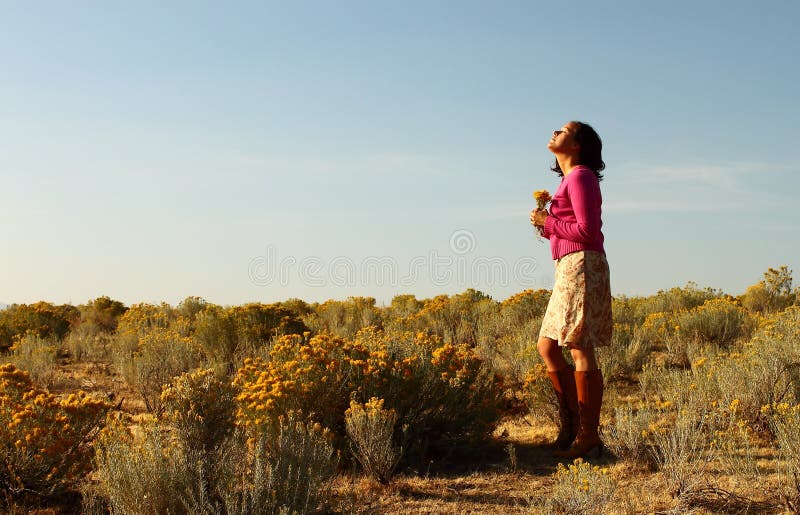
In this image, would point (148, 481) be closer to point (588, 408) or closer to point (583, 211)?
point (588, 408)

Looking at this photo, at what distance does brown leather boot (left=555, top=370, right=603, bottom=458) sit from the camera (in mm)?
4801

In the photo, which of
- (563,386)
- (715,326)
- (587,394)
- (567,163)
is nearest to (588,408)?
(587,394)

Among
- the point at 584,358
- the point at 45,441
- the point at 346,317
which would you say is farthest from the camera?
the point at 346,317

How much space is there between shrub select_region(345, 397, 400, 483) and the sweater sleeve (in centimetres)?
173

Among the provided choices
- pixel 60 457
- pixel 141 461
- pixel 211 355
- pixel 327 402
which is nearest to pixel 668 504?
pixel 327 402

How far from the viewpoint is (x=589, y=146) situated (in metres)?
5.04

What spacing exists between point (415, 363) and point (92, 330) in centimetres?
1106

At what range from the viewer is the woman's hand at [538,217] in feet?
16.3

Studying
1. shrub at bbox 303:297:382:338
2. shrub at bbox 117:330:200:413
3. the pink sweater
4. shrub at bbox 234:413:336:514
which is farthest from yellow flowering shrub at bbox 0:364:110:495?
shrub at bbox 303:297:382:338

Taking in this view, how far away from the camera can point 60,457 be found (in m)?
4.57

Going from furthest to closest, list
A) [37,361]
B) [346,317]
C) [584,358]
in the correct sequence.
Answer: [346,317], [37,361], [584,358]

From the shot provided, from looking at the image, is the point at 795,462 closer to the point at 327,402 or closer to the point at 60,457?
the point at 327,402

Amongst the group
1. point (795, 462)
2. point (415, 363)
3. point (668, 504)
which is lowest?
point (668, 504)

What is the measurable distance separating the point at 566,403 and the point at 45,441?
3.63 m
